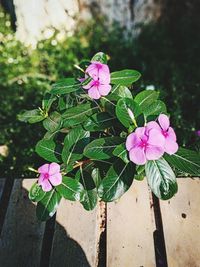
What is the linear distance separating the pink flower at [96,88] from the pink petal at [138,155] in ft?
1.15

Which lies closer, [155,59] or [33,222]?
[33,222]


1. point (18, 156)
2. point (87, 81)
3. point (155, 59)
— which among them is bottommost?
point (87, 81)

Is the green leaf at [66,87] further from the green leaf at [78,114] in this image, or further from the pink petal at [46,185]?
the pink petal at [46,185]

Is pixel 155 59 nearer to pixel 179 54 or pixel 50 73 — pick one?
pixel 179 54

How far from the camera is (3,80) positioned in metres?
3.31

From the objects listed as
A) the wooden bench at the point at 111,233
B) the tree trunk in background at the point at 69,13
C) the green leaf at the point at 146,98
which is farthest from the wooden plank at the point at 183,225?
the tree trunk in background at the point at 69,13

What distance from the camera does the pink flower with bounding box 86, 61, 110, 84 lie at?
1540mm

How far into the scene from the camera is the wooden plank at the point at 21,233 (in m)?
1.68

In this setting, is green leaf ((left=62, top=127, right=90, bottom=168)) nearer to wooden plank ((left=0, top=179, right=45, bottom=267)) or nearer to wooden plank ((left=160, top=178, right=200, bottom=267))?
wooden plank ((left=0, top=179, right=45, bottom=267))

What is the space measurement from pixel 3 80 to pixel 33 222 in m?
1.86

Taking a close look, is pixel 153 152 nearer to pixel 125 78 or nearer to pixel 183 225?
pixel 125 78

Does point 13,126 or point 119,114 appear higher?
point 13,126

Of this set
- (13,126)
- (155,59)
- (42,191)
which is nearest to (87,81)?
(42,191)

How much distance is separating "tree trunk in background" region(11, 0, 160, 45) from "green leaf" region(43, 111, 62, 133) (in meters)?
1.98
